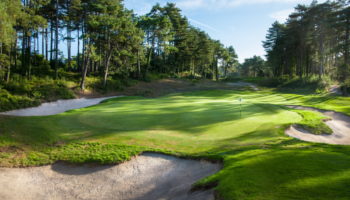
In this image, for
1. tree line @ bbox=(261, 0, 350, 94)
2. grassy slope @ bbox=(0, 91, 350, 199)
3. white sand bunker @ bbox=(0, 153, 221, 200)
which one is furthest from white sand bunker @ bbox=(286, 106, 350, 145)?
tree line @ bbox=(261, 0, 350, 94)

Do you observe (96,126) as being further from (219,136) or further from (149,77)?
(149,77)

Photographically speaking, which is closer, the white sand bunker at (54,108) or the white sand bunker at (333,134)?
the white sand bunker at (333,134)

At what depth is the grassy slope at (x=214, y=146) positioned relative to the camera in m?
4.62

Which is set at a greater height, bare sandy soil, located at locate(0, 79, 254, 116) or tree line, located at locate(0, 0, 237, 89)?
tree line, located at locate(0, 0, 237, 89)

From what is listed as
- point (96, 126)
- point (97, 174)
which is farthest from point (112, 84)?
point (97, 174)

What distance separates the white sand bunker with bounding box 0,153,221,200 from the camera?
706cm

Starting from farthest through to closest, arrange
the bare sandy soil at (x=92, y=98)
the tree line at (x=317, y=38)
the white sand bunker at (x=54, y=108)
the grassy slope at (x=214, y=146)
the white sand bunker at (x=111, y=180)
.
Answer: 1. the tree line at (x=317, y=38)
2. the bare sandy soil at (x=92, y=98)
3. the white sand bunker at (x=54, y=108)
4. the white sand bunker at (x=111, y=180)
5. the grassy slope at (x=214, y=146)

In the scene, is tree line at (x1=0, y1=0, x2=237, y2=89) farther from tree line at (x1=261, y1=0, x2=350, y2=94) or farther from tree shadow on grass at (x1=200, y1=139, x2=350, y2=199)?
tree line at (x1=261, y1=0, x2=350, y2=94)

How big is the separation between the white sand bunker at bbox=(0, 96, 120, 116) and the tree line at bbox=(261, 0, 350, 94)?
125 ft

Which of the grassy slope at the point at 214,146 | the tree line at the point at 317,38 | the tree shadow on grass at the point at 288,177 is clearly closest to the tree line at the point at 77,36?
the grassy slope at the point at 214,146

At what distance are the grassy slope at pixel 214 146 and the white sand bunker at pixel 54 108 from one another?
8815mm

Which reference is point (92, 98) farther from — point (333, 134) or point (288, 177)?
point (288, 177)

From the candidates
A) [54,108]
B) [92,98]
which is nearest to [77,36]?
[92,98]

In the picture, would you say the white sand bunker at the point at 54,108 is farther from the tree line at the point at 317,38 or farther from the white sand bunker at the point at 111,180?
the tree line at the point at 317,38
